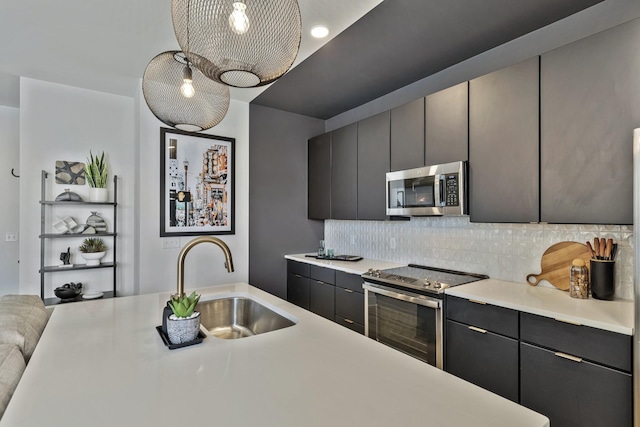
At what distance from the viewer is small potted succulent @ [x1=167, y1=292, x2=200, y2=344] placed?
1217 millimetres

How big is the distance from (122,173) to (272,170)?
5.15 ft

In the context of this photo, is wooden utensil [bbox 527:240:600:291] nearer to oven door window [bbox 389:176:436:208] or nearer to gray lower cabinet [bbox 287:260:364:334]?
oven door window [bbox 389:176:436:208]

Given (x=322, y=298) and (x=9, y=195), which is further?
(x=9, y=195)

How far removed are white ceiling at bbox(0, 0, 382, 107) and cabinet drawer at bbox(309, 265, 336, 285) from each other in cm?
193

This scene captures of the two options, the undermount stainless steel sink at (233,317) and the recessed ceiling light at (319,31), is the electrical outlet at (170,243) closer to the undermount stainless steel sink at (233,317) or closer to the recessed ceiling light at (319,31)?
the undermount stainless steel sink at (233,317)

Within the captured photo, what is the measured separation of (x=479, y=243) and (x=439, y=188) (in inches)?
22.4

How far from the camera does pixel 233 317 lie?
1947 millimetres

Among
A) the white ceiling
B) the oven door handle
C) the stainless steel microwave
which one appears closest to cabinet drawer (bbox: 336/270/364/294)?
the oven door handle

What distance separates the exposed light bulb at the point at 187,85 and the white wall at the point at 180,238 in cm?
189

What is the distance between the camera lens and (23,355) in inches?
46.8

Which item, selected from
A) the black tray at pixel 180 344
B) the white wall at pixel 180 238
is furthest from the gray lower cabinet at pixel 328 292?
the black tray at pixel 180 344

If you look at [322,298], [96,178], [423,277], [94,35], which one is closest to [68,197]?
[96,178]

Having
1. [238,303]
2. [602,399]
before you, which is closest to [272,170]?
[238,303]

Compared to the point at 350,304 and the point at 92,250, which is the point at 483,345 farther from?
the point at 92,250
